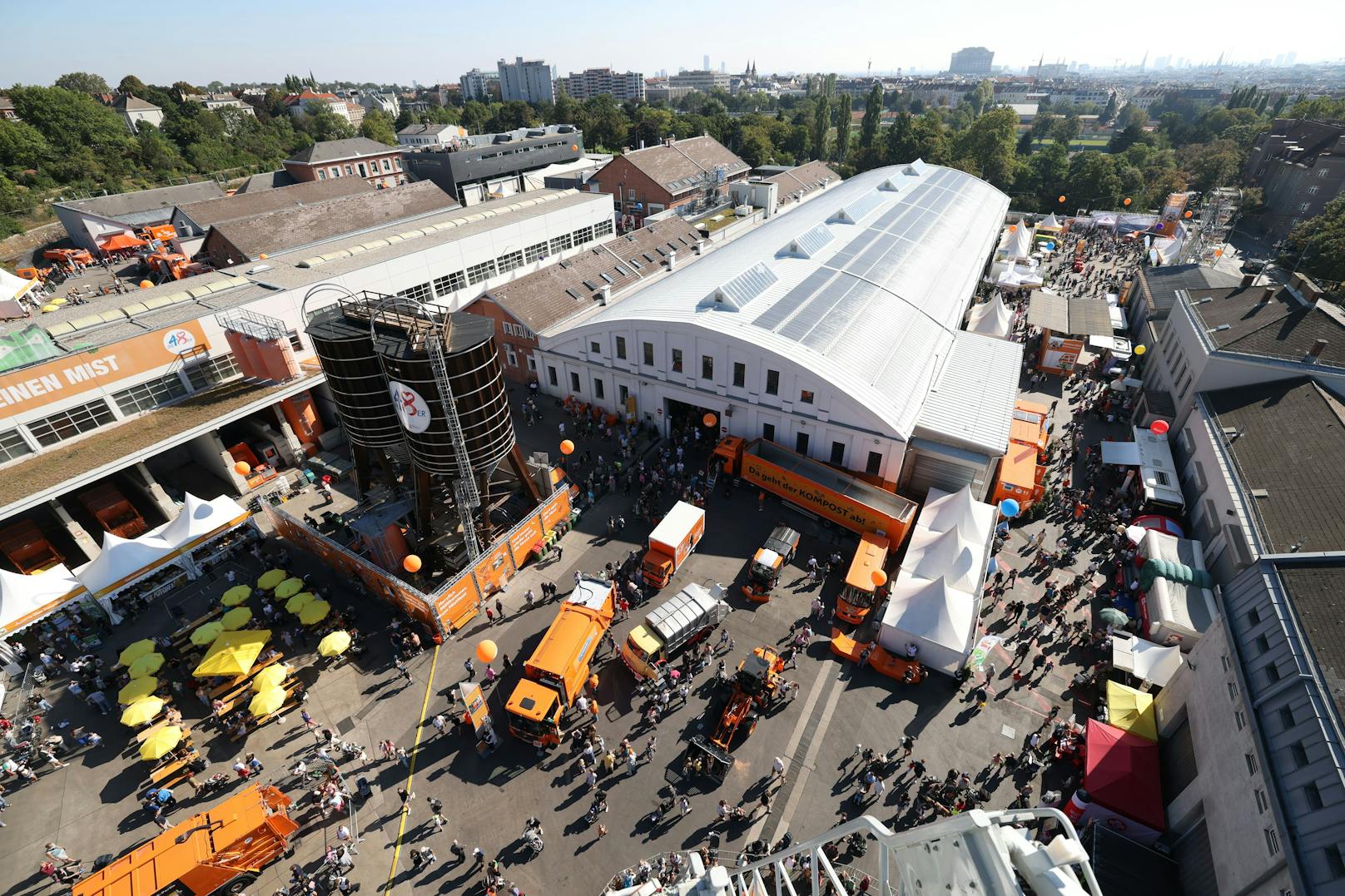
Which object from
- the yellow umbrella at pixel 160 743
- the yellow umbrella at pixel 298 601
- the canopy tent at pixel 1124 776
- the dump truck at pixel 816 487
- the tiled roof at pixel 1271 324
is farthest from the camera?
the tiled roof at pixel 1271 324

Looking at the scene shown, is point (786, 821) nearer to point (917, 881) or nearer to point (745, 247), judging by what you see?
point (917, 881)

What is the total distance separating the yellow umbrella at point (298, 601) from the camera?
2422 centimetres

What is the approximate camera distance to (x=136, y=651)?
Answer: 74.5ft

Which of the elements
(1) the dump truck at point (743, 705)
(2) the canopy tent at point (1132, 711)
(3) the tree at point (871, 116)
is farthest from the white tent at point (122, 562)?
(3) the tree at point (871, 116)

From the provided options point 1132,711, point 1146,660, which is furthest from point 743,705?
point 1146,660

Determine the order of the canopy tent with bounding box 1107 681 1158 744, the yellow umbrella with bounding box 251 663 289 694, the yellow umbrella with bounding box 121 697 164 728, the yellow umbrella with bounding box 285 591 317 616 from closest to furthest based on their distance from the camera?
the canopy tent with bounding box 1107 681 1158 744 → the yellow umbrella with bounding box 121 697 164 728 → the yellow umbrella with bounding box 251 663 289 694 → the yellow umbrella with bounding box 285 591 317 616

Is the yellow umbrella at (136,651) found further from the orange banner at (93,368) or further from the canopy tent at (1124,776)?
the canopy tent at (1124,776)

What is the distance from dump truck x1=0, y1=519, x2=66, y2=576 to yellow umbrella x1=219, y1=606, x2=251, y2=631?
1216 cm

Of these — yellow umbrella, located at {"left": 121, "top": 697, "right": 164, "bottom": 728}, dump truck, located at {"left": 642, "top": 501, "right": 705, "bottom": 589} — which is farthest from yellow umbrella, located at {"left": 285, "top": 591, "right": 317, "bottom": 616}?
dump truck, located at {"left": 642, "top": 501, "right": 705, "bottom": 589}

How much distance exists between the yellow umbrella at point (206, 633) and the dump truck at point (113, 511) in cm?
1185

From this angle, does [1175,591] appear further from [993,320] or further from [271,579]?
[271,579]

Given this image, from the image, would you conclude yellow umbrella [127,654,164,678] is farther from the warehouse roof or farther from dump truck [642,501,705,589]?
the warehouse roof

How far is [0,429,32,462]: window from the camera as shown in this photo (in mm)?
26812

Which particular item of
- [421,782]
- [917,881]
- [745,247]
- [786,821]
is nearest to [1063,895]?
[917,881]
